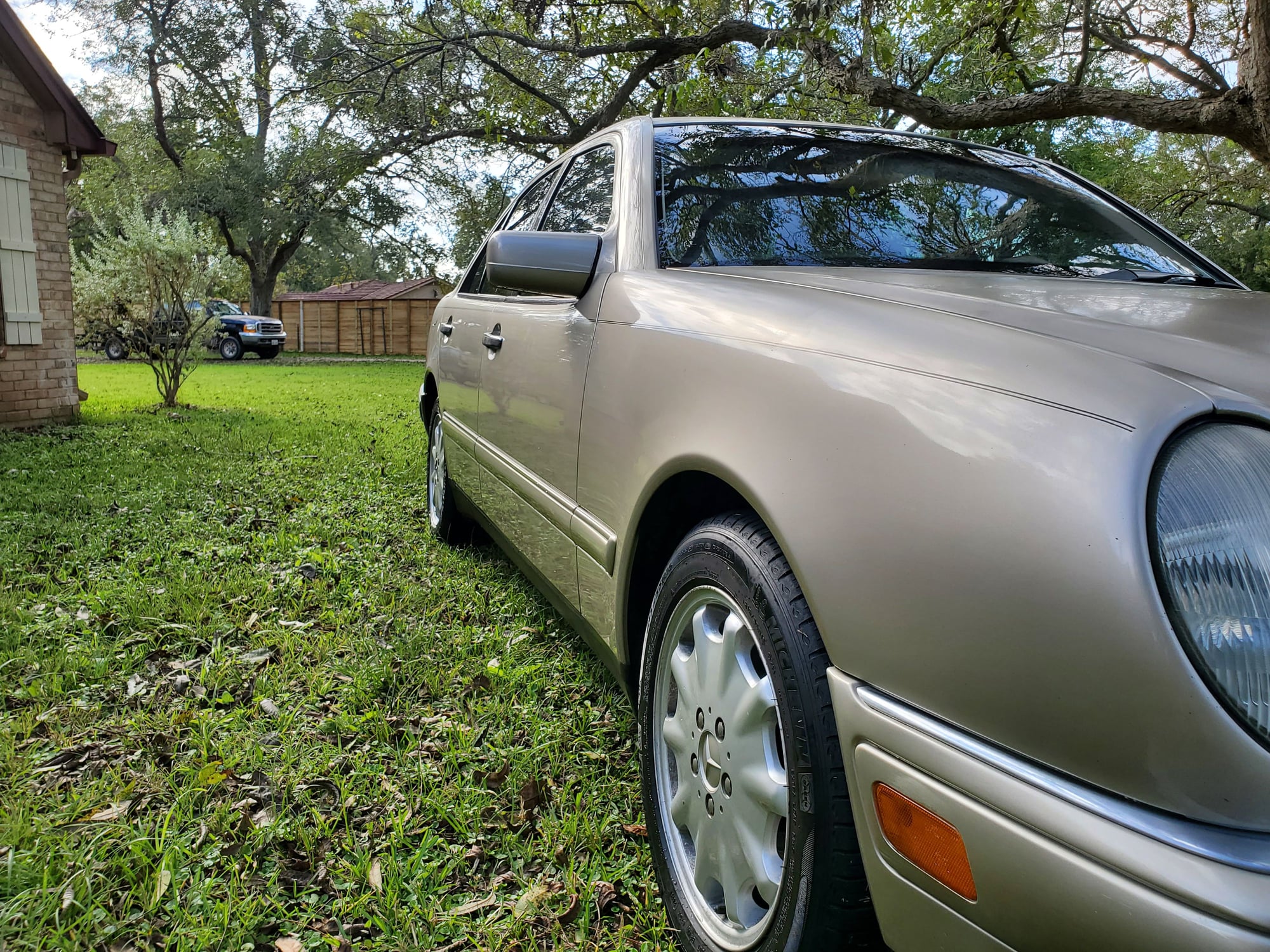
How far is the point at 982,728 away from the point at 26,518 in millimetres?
5260

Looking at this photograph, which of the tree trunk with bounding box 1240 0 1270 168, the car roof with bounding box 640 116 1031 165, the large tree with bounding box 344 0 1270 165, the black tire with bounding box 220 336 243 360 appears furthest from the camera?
the black tire with bounding box 220 336 243 360

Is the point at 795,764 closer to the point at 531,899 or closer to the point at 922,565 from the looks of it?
the point at 922,565

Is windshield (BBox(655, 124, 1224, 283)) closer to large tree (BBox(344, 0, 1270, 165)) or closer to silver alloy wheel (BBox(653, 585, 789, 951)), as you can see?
silver alloy wheel (BBox(653, 585, 789, 951))

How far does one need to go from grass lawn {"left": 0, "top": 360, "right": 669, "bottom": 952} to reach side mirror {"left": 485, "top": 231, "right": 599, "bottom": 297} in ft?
4.04

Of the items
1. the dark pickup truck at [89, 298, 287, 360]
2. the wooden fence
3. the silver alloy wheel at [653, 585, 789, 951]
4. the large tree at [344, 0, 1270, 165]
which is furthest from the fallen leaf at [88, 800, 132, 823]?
the wooden fence

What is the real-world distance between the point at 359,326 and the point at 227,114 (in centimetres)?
765

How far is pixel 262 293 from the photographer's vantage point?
27594 mm

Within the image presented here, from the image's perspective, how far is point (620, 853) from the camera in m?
1.95

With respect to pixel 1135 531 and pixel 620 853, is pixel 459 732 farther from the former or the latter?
pixel 1135 531

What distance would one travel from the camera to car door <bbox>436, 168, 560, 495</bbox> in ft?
10.6

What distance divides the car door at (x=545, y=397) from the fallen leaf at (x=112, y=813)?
3.80ft

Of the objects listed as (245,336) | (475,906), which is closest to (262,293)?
(245,336)

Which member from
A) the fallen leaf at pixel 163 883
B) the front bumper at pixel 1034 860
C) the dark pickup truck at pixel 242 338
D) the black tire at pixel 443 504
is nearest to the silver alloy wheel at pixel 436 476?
the black tire at pixel 443 504

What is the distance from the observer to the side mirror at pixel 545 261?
2.12m
